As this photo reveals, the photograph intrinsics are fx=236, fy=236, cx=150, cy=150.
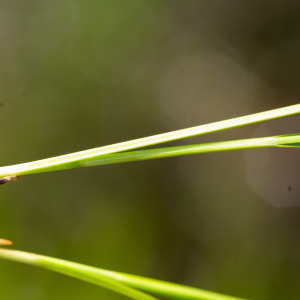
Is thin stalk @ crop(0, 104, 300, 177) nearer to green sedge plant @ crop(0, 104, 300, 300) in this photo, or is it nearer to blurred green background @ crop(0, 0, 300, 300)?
green sedge plant @ crop(0, 104, 300, 300)

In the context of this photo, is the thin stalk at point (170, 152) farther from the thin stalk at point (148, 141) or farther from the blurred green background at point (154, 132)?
the blurred green background at point (154, 132)

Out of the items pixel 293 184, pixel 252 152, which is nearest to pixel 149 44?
pixel 252 152

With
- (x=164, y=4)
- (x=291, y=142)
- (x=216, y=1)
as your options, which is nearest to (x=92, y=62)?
(x=164, y=4)

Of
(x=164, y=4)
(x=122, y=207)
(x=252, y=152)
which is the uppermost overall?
(x=164, y=4)

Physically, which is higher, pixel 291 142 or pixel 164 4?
pixel 164 4

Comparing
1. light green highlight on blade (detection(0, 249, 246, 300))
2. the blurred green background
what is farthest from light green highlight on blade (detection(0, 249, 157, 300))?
the blurred green background

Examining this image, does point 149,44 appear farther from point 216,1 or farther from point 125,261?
point 125,261

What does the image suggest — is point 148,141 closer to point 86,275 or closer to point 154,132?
point 86,275

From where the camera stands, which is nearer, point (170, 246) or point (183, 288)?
point (183, 288)

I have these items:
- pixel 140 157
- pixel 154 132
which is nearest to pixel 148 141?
pixel 140 157
